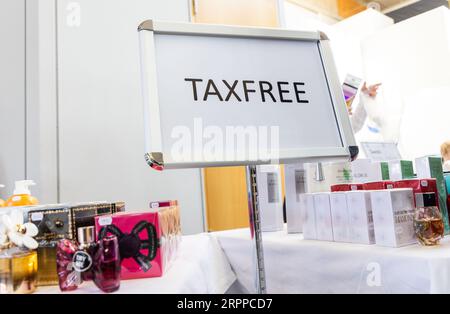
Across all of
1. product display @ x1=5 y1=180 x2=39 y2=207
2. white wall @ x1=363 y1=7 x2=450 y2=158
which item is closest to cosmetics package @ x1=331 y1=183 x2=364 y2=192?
product display @ x1=5 y1=180 x2=39 y2=207

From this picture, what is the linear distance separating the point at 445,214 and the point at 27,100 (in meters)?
1.55

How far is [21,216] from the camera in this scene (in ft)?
2.24

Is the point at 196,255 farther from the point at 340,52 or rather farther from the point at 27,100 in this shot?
the point at 340,52

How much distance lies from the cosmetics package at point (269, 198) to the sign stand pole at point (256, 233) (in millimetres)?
416

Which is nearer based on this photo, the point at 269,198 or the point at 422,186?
the point at 422,186

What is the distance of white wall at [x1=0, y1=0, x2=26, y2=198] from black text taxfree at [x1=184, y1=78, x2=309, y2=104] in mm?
1061

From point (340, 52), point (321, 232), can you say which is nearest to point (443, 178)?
point (321, 232)

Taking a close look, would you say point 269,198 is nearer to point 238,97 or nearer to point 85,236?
point 238,97

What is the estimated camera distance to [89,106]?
5.13 ft

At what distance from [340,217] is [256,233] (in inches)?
11.1

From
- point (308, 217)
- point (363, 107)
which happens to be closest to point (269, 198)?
point (308, 217)

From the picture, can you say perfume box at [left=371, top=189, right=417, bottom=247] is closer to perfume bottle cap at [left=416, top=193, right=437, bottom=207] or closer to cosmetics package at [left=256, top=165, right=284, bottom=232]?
perfume bottle cap at [left=416, top=193, right=437, bottom=207]

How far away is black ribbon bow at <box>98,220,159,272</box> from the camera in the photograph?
689 mm

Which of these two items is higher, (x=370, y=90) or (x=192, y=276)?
(x=370, y=90)
